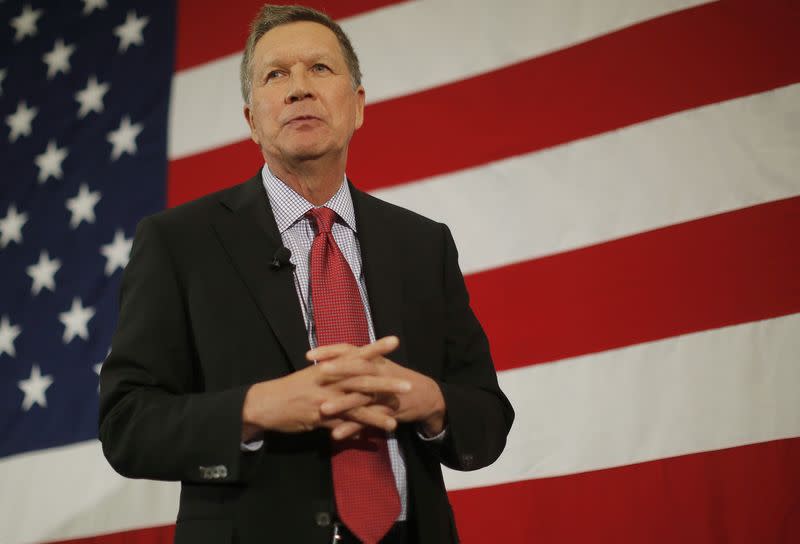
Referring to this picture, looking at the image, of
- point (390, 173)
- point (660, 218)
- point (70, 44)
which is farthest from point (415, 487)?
point (70, 44)

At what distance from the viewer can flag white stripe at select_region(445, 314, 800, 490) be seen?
185 centimetres

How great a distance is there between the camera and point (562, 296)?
6.85ft

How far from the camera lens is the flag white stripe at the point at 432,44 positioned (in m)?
2.22

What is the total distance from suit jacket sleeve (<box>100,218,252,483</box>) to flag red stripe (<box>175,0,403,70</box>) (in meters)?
1.71

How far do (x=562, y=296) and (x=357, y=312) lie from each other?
1063 millimetres

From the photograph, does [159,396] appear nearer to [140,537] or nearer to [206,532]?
[206,532]

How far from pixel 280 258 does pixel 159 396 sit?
265mm

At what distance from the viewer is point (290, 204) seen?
4.20 ft

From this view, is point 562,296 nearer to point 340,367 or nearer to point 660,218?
point 660,218

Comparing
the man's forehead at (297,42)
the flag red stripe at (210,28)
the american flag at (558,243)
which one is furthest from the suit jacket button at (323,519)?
the flag red stripe at (210,28)

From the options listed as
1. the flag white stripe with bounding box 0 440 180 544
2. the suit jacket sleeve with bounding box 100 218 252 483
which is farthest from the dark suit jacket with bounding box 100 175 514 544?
the flag white stripe with bounding box 0 440 180 544

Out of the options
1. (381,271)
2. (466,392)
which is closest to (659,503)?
(466,392)

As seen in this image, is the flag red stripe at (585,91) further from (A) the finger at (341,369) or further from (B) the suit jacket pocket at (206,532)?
(B) the suit jacket pocket at (206,532)

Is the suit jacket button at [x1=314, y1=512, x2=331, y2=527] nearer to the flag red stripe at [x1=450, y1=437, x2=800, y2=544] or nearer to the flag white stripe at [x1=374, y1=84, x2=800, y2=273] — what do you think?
the flag red stripe at [x1=450, y1=437, x2=800, y2=544]
